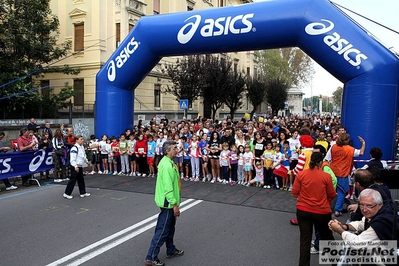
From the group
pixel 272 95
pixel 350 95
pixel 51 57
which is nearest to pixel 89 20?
pixel 51 57

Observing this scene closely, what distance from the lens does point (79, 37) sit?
2312 cm

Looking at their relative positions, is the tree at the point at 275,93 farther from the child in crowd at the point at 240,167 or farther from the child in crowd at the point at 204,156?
the child in crowd at the point at 240,167

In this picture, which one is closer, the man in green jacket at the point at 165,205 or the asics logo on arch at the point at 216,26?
the man in green jacket at the point at 165,205

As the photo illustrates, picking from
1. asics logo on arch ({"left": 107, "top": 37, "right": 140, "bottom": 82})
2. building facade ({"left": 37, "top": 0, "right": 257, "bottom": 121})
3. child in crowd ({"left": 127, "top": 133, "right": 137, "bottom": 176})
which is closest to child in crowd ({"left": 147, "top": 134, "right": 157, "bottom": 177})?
child in crowd ({"left": 127, "top": 133, "right": 137, "bottom": 176})

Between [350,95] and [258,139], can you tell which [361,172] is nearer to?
[350,95]

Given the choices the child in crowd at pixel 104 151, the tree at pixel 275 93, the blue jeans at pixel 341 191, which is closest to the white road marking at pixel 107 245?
the blue jeans at pixel 341 191

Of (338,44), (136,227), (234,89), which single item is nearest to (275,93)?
(234,89)

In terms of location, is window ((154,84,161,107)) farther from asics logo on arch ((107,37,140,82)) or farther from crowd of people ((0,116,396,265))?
asics logo on arch ((107,37,140,82))

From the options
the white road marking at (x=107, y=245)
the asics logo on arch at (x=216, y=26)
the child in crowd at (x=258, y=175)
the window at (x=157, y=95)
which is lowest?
the white road marking at (x=107, y=245)

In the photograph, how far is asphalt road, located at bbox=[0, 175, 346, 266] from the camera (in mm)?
4879

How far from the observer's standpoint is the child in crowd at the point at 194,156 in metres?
10.9

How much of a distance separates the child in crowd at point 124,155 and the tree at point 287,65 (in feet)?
137

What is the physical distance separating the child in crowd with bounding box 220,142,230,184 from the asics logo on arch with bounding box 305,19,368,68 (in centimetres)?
417

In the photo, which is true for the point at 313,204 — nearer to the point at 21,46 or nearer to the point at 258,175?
the point at 258,175
